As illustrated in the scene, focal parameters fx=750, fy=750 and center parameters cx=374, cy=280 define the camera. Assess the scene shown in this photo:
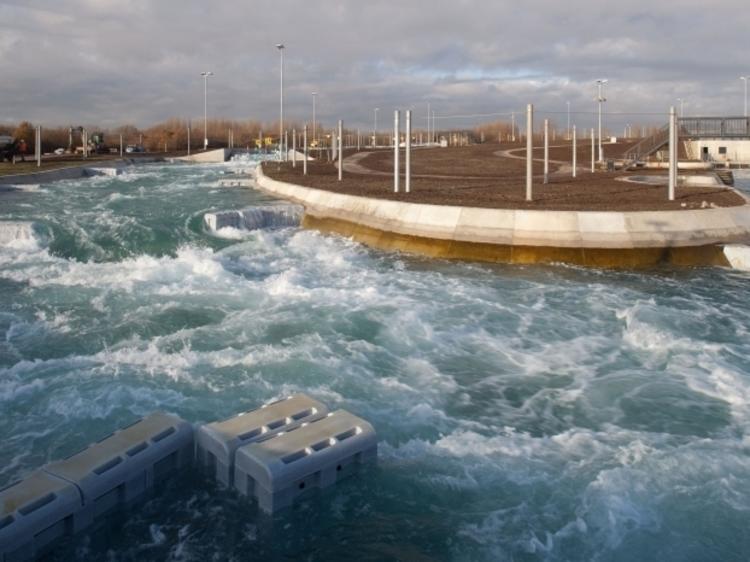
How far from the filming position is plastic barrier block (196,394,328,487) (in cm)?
644

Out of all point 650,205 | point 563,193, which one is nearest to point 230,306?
point 650,205

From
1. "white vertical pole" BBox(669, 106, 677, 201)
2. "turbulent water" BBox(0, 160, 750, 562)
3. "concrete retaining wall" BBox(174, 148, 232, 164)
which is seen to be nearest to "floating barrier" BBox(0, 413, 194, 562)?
"turbulent water" BBox(0, 160, 750, 562)

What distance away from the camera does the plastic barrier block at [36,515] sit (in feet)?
17.3

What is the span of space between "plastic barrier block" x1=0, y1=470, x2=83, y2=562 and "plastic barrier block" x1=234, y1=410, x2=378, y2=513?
1323 millimetres

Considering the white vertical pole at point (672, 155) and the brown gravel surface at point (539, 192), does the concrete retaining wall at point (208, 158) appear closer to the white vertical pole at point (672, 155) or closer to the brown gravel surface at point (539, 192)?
the brown gravel surface at point (539, 192)

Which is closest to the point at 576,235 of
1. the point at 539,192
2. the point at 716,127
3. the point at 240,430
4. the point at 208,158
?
Result: the point at 539,192

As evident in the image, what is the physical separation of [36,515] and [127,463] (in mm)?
872

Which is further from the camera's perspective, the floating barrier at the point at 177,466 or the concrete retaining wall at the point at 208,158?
the concrete retaining wall at the point at 208,158

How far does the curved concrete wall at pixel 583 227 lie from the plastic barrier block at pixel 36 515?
12.9 metres

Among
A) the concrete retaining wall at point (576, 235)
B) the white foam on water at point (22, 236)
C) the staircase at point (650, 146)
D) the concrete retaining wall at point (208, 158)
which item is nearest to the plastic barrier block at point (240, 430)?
the concrete retaining wall at point (576, 235)

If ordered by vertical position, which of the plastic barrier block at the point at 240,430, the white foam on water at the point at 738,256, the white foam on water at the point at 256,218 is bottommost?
the plastic barrier block at the point at 240,430

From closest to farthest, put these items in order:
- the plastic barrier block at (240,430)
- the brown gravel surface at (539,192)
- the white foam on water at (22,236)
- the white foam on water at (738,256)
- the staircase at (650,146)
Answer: the plastic barrier block at (240,430), the white foam on water at (738,256), the white foam on water at (22,236), the brown gravel surface at (539,192), the staircase at (650,146)

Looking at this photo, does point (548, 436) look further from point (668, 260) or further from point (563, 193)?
point (563, 193)

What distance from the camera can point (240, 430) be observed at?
664 centimetres
